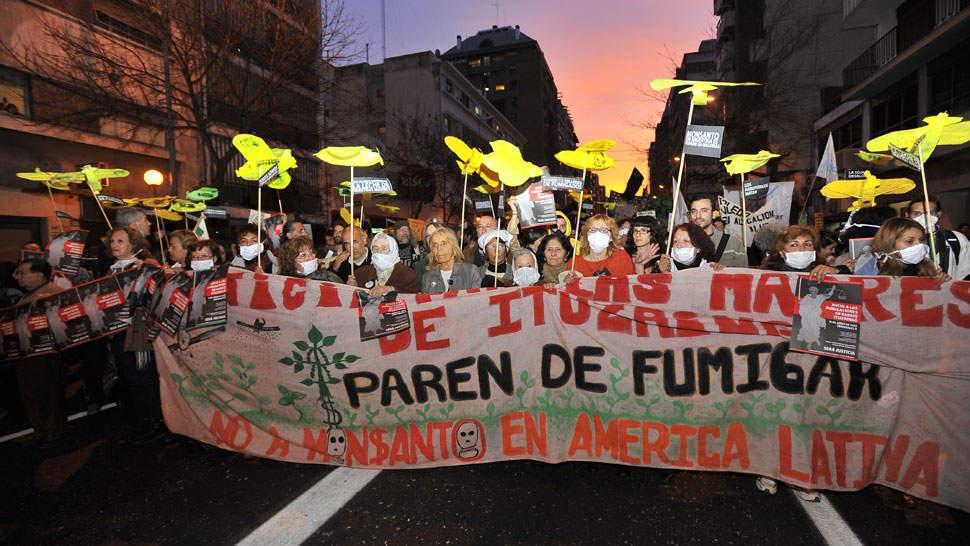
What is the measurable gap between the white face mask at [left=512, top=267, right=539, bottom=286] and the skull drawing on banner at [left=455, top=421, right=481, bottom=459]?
1488mm

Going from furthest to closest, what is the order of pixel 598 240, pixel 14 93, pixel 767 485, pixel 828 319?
pixel 14 93
pixel 598 240
pixel 767 485
pixel 828 319

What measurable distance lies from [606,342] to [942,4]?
2202 cm

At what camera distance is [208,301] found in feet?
12.7

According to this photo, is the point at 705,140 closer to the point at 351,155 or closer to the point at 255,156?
the point at 351,155

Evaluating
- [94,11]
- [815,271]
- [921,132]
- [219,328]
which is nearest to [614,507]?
[815,271]

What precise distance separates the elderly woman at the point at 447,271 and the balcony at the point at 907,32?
59.1 feet

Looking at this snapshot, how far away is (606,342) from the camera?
3.37 m

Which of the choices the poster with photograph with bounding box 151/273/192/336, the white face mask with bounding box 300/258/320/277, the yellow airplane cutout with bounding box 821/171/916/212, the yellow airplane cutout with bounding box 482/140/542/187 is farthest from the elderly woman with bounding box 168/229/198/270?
the yellow airplane cutout with bounding box 821/171/916/212

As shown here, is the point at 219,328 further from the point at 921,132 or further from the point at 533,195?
the point at 921,132

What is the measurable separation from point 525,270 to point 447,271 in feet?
2.51

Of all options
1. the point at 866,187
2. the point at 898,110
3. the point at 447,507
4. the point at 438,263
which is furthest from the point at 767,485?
the point at 898,110

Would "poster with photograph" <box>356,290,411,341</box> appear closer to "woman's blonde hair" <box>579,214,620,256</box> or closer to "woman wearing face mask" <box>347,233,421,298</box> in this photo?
"woman wearing face mask" <box>347,233,421,298</box>

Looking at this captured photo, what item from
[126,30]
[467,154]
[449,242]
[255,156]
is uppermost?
[126,30]

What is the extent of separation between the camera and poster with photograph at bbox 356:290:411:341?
3588mm
